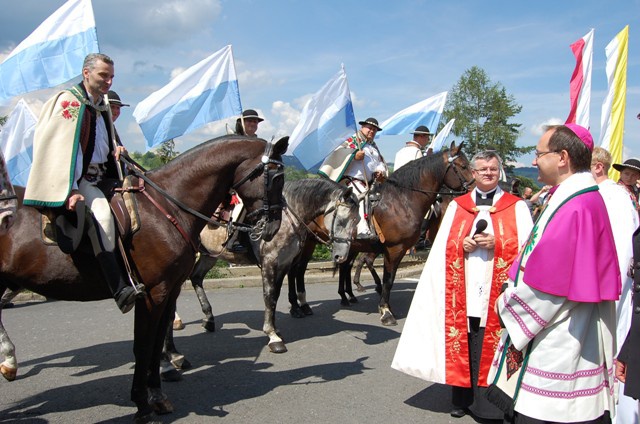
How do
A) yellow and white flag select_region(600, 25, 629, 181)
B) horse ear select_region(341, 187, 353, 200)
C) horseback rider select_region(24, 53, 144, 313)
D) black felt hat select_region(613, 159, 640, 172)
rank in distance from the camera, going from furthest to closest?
yellow and white flag select_region(600, 25, 629, 181)
horse ear select_region(341, 187, 353, 200)
black felt hat select_region(613, 159, 640, 172)
horseback rider select_region(24, 53, 144, 313)

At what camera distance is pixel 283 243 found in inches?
255

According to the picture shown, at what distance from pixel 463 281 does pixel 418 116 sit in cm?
737

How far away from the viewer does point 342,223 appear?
22.1ft

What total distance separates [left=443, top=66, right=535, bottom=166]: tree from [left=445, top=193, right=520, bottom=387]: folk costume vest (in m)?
36.7

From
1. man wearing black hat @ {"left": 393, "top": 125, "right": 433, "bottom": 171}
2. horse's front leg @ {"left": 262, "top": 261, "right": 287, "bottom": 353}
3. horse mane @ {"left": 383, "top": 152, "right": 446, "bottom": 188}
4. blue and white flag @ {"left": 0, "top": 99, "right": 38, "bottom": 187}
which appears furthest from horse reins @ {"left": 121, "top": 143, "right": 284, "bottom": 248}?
man wearing black hat @ {"left": 393, "top": 125, "right": 433, "bottom": 171}

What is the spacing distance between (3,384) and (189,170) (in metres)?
2.98

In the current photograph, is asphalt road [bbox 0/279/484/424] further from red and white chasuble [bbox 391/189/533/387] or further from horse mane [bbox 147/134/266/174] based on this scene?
horse mane [bbox 147/134/266/174]

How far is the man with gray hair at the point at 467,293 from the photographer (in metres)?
4.04

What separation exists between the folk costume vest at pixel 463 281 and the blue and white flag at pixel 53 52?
398 centimetres

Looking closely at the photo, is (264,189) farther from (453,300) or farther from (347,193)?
(347,193)

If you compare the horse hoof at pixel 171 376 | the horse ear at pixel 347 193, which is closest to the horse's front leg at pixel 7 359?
the horse hoof at pixel 171 376

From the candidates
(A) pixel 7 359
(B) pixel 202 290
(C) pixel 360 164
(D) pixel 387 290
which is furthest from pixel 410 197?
(A) pixel 7 359

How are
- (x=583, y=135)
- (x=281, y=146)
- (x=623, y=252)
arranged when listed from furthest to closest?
(x=281, y=146) < (x=623, y=252) < (x=583, y=135)

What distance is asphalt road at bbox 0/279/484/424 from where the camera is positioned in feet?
14.2
